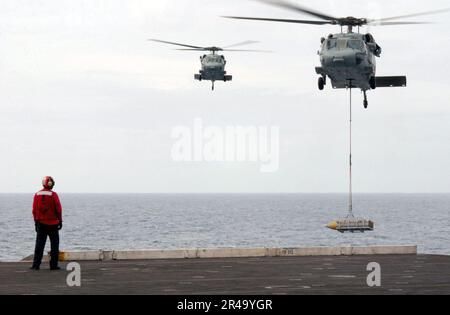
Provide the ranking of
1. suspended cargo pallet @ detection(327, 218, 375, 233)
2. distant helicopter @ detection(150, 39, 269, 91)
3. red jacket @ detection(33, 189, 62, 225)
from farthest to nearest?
distant helicopter @ detection(150, 39, 269, 91)
suspended cargo pallet @ detection(327, 218, 375, 233)
red jacket @ detection(33, 189, 62, 225)

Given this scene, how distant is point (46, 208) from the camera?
2159cm

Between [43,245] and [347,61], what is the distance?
72.4 feet

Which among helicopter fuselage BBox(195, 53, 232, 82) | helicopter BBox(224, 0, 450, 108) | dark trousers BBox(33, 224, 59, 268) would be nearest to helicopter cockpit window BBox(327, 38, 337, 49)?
helicopter BBox(224, 0, 450, 108)

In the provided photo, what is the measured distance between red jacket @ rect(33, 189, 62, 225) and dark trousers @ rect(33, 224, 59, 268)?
156 mm

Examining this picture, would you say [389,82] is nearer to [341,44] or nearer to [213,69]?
[341,44]

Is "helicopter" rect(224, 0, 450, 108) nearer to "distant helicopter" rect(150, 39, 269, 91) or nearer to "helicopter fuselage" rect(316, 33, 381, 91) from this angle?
"helicopter fuselage" rect(316, 33, 381, 91)

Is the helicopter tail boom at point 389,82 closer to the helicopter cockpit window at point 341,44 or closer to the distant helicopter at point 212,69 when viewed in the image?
the helicopter cockpit window at point 341,44

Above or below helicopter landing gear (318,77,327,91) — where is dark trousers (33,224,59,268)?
below

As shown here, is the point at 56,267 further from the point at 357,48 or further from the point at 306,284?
the point at 357,48

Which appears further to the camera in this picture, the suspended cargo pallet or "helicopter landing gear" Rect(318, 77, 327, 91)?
"helicopter landing gear" Rect(318, 77, 327, 91)

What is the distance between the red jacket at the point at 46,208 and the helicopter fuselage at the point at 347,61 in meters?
20.9

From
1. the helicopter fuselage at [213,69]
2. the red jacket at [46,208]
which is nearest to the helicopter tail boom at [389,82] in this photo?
the red jacket at [46,208]

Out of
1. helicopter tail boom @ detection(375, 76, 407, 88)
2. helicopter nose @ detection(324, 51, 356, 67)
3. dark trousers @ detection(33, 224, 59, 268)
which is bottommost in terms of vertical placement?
dark trousers @ detection(33, 224, 59, 268)

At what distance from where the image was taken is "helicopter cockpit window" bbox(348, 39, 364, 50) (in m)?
39.8
